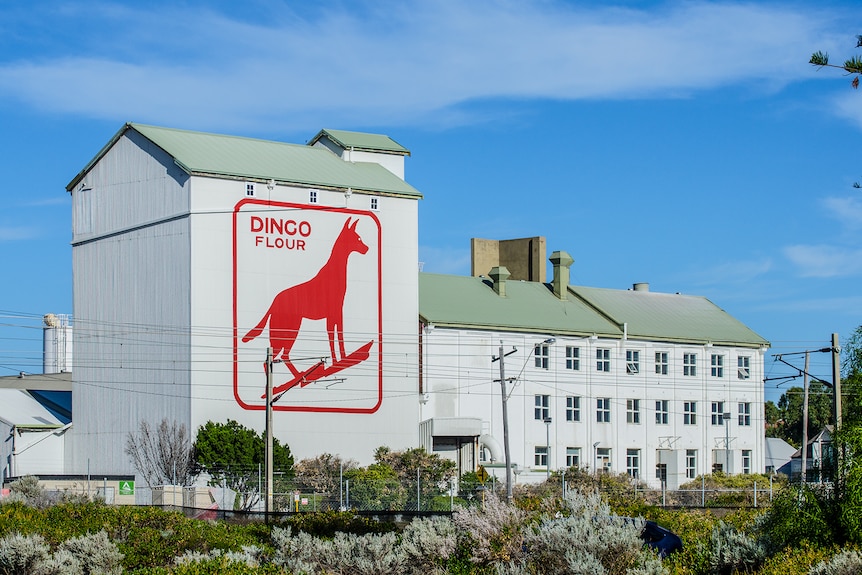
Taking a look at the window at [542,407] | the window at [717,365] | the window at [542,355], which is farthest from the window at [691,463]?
the window at [542,355]

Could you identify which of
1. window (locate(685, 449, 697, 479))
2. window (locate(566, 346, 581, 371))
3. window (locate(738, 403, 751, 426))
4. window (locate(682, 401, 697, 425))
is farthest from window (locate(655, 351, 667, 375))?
window (locate(738, 403, 751, 426))

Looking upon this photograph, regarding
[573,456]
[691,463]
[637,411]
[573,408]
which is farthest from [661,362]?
[573,456]

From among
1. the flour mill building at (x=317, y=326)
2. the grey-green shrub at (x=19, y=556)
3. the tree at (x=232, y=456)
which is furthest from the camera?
the flour mill building at (x=317, y=326)

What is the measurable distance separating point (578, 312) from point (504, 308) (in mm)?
6923

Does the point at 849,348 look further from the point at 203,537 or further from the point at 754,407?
the point at 754,407

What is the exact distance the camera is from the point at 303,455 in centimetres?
7106

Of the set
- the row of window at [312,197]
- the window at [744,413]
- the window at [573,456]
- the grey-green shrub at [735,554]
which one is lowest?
the window at [573,456]

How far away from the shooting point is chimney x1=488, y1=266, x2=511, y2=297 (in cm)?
8388

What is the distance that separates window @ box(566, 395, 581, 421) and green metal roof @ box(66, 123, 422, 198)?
16.8m

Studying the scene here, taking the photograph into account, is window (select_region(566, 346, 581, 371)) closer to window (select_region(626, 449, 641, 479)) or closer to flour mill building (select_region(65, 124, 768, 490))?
flour mill building (select_region(65, 124, 768, 490))

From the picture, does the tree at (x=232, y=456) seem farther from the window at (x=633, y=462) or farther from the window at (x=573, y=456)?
the window at (x=633, y=462)

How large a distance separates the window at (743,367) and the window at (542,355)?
17.1 m

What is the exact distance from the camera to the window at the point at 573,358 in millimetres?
83562

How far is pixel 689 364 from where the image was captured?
89500mm
